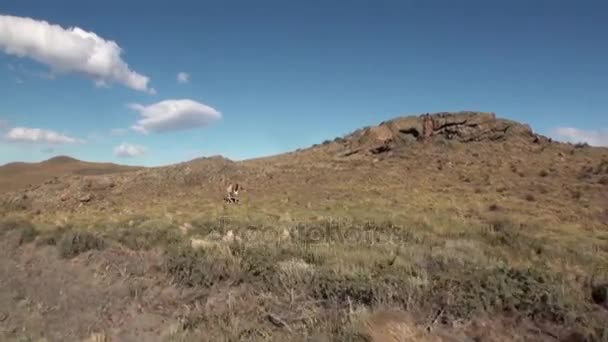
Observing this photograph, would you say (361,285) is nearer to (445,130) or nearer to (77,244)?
(77,244)

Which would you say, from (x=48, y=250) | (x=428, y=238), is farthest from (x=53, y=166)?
(x=428, y=238)

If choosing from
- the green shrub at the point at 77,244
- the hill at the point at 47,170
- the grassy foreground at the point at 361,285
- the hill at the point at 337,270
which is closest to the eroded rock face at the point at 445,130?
the hill at the point at 337,270

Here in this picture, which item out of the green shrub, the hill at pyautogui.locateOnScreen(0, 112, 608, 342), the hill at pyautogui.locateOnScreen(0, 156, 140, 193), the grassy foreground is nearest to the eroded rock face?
the hill at pyautogui.locateOnScreen(0, 112, 608, 342)

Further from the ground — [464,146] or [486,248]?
[464,146]

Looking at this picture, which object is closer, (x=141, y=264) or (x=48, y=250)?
(x=141, y=264)

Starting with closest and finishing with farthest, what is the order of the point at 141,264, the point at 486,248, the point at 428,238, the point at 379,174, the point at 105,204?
the point at 141,264, the point at 486,248, the point at 428,238, the point at 105,204, the point at 379,174

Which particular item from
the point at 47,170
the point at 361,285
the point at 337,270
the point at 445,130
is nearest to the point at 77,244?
the point at 337,270

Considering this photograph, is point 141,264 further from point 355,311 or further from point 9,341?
point 355,311

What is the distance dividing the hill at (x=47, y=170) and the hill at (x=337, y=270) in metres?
36.2

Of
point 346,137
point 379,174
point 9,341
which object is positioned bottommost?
point 9,341

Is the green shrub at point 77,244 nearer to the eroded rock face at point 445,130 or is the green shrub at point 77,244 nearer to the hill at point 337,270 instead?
the hill at point 337,270

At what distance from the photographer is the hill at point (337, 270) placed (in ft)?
19.2

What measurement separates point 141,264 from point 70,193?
22883 mm

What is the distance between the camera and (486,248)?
10.9m
